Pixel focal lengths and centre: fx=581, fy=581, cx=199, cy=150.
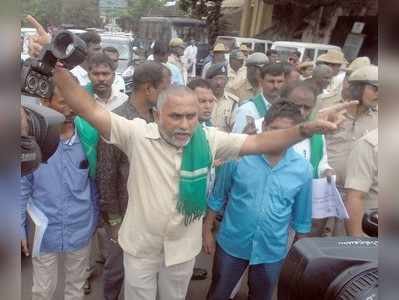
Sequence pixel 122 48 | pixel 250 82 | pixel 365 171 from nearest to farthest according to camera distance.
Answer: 1. pixel 365 171
2. pixel 250 82
3. pixel 122 48

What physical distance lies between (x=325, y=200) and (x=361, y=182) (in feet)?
0.85

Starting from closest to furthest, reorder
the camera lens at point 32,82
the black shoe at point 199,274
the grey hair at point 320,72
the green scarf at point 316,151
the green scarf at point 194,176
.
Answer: the camera lens at point 32,82 → the green scarf at point 194,176 → the green scarf at point 316,151 → the black shoe at point 199,274 → the grey hair at point 320,72

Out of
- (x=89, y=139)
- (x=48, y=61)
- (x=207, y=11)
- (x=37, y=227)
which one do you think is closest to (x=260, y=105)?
(x=89, y=139)

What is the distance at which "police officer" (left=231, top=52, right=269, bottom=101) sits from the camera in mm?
5404

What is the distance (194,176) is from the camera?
249cm

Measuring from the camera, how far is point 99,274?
389 cm

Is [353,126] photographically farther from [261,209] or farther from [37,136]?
[37,136]

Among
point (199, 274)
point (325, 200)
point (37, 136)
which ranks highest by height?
point (37, 136)

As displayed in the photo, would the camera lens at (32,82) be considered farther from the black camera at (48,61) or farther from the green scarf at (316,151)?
the green scarf at (316,151)

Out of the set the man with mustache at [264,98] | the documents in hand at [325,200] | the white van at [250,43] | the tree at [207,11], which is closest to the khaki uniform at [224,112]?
the man with mustache at [264,98]

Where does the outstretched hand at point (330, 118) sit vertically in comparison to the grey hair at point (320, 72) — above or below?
above

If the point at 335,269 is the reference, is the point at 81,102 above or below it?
below

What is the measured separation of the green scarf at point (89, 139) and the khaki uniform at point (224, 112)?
66.5 inches

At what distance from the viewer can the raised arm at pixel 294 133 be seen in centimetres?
218
